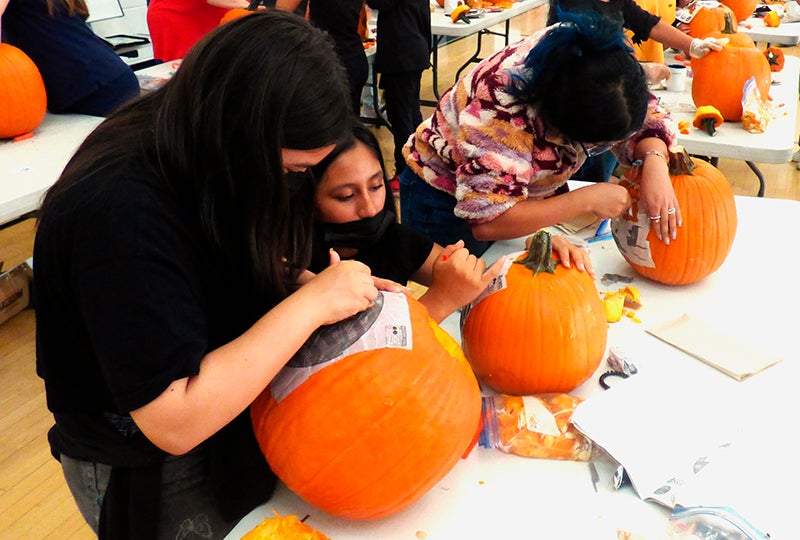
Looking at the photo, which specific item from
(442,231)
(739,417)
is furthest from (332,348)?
(442,231)

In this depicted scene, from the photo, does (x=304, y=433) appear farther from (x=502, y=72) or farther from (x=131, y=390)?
(x=502, y=72)

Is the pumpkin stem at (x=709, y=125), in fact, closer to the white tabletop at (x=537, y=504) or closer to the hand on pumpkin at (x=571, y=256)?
the white tabletop at (x=537, y=504)

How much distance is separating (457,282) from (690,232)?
568 mm

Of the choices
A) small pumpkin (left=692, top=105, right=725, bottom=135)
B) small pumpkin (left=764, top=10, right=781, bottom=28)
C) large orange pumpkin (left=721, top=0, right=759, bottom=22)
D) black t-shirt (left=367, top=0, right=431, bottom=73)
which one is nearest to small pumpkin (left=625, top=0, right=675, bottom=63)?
small pumpkin (left=692, top=105, right=725, bottom=135)

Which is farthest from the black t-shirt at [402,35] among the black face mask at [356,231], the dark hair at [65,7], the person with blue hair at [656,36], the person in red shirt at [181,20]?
the black face mask at [356,231]

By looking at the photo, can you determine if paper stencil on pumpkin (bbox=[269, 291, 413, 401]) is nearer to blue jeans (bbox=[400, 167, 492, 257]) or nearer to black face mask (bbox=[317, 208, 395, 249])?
black face mask (bbox=[317, 208, 395, 249])

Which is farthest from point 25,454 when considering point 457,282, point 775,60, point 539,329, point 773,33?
point 773,33

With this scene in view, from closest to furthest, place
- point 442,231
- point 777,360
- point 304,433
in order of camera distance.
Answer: point 304,433 < point 777,360 < point 442,231

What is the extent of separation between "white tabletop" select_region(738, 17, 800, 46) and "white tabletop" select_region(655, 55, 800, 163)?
3.76 ft

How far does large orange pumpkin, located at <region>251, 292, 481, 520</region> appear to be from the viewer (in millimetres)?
827

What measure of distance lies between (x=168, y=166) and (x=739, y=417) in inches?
36.6

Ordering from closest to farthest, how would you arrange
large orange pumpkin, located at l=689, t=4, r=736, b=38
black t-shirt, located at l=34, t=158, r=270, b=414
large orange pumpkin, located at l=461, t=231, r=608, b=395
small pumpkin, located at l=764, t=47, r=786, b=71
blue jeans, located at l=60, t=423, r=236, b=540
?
1. black t-shirt, located at l=34, t=158, r=270, b=414
2. blue jeans, located at l=60, t=423, r=236, b=540
3. large orange pumpkin, located at l=461, t=231, r=608, b=395
4. small pumpkin, located at l=764, t=47, r=786, b=71
5. large orange pumpkin, located at l=689, t=4, r=736, b=38

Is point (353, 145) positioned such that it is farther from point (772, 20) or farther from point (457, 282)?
point (772, 20)

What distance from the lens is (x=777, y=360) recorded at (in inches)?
45.1
